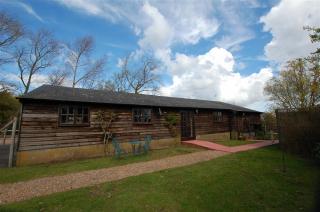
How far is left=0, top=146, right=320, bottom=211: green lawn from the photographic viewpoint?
4.53 meters

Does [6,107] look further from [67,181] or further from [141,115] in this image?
[67,181]

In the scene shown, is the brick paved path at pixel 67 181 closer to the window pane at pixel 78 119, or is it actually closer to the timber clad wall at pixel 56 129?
the timber clad wall at pixel 56 129

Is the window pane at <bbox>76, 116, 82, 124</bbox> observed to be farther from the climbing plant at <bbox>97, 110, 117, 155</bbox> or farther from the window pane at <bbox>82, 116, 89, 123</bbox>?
the climbing plant at <bbox>97, 110, 117, 155</bbox>

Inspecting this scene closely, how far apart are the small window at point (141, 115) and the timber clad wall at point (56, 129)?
0.36 metres

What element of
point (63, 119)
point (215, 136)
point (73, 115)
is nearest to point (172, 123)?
point (215, 136)

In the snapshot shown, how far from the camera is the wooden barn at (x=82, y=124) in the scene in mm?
9625

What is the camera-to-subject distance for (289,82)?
19000 mm

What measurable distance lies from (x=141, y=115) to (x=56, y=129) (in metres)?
5.43

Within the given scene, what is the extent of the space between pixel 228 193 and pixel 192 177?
158cm

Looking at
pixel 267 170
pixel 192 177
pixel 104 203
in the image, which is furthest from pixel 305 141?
pixel 104 203

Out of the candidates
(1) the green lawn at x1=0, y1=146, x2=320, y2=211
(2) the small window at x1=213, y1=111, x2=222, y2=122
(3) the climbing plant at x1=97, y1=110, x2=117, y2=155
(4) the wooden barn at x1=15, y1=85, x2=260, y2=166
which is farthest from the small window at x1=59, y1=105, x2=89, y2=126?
(2) the small window at x1=213, y1=111, x2=222, y2=122

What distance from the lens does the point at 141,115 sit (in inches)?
543

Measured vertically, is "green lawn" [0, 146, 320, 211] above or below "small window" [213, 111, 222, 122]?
below

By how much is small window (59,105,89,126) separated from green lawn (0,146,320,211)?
19.3 ft
